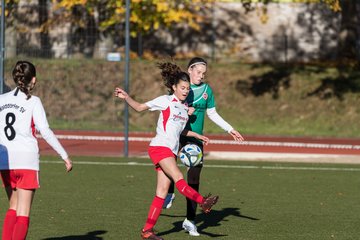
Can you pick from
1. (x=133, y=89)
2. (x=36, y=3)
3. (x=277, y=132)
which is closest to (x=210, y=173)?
(x=36, y=3)

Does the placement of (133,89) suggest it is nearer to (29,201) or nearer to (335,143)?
(335,143)

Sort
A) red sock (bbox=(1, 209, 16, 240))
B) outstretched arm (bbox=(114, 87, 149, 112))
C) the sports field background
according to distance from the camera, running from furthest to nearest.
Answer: the sports field background
outstretched arm (bbox=(114, 87, 149, 112))
red sock (bbox=(1, 209, 16, 240))

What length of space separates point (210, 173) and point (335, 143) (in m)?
9.83

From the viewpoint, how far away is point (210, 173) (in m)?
19.4

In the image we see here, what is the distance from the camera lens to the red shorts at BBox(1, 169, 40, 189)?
31.1ft

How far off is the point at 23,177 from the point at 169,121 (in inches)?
89.0

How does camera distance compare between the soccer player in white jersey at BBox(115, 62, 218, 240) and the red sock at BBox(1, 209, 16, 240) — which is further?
the soccer player in white jersey at BBox(115, 62, 218, 240)

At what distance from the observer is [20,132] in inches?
373

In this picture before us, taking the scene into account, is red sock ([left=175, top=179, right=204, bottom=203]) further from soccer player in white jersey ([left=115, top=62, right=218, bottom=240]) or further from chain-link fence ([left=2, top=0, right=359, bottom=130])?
chain-link fence ([left=2, top=0, right=359, bottom=130])

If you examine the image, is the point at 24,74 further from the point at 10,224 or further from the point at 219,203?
the point at 219,203

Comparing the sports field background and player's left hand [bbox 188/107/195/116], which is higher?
player's left hand [bbox 188/107/195/116]

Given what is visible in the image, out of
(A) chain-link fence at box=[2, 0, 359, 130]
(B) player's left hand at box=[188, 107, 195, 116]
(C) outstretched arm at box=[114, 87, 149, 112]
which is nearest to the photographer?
(C) outstretched arm at box=[114, 87, 149, 112]

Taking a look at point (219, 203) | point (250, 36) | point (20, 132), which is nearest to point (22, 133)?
point (20, 132)

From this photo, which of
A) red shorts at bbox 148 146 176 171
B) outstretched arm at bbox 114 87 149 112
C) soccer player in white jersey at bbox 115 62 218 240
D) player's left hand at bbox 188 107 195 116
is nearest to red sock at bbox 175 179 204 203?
soccer player in white jersey at bbox 115 62 218 240
